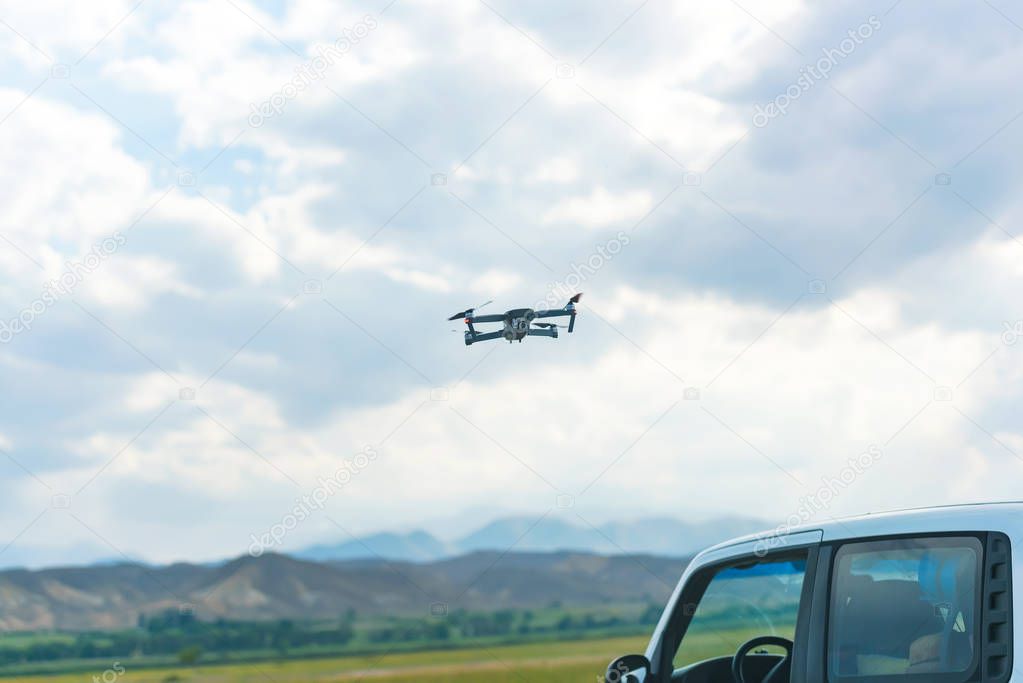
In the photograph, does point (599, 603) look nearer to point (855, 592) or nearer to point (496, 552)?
point (496, 552)

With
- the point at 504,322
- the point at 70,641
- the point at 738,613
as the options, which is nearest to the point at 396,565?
the point at 70,641

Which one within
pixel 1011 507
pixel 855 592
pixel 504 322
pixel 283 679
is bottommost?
pixel 283 679

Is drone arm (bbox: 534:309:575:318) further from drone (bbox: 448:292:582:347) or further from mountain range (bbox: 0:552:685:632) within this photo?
mountain range (bbox: 0:552:685:632)

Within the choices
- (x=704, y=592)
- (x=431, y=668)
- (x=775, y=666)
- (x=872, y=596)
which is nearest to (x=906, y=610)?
(x=872, y=596)

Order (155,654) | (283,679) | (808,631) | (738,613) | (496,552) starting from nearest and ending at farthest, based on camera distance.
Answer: (808,631)
(738,613)
(283,679)
(155,654)
(496,552)

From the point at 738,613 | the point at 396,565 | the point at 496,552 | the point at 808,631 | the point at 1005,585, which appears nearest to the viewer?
the point at 1005,585

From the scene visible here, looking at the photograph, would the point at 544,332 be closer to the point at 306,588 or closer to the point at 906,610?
the point at 906,610
